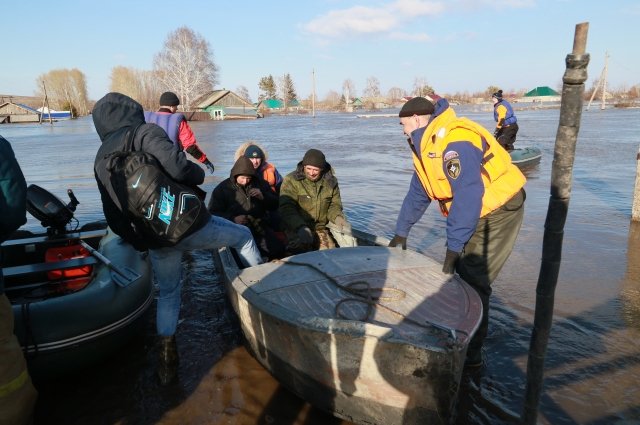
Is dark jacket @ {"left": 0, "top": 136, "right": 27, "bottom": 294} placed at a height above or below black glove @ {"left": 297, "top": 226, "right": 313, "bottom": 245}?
above

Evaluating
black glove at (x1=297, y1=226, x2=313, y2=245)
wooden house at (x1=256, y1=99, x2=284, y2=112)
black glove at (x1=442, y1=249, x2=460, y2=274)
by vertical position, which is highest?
wooden house at (x1=256, y1=99, x2=284, y2=112)

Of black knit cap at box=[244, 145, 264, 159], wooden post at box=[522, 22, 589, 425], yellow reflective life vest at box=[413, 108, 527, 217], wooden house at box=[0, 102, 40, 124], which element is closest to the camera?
wooden post at box=[522, 22, 589, 425]

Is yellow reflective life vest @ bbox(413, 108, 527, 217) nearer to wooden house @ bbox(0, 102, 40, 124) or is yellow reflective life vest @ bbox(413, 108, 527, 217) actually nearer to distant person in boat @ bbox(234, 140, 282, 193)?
distant person in boat @ bbox(234, 140, 282, 193)

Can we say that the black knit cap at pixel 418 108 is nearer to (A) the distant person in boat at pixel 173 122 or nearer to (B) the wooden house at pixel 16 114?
(A) the distant person in boat at pixel 173 122

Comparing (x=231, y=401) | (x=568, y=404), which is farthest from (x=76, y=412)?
(x=568, y=404)

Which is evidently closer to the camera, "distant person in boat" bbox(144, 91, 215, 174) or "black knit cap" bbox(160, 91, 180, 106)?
"distant person in boat" bbox(144, 91, 215, 174)

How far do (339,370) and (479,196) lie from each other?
140 cm

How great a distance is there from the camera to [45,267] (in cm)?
360

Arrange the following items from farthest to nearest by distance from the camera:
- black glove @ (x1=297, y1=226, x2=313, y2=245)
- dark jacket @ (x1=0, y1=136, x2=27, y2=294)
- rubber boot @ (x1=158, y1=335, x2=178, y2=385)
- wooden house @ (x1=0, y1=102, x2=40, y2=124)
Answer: wooden house @ (x1=0, y1=102, x2=40, y2=124), black glove @ (x1=297, y1=226, x2=313, y2=245), rubber boot @ (x1=158, y1=335, x2=178, y2=385), dark jacket @ (x1=0, y1=136, x2=27, y2=294)

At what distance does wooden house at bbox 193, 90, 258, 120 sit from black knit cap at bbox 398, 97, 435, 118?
5437cm

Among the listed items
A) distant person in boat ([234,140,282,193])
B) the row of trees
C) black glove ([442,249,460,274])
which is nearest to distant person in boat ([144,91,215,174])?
distant person in boat ([234,140,282,193])

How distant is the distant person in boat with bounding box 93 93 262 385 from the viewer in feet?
9.16

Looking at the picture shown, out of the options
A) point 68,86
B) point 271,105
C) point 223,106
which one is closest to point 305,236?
point 223,106

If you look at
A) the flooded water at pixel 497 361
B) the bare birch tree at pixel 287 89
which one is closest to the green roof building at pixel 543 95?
the bare birch tree at pixel 287 89
